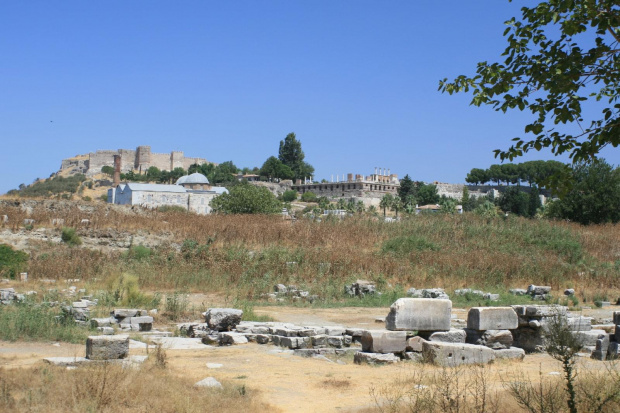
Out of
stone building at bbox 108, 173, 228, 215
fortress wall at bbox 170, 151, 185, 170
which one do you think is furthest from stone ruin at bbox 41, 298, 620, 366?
fortress wall at bbox 170, 151, 185, 170

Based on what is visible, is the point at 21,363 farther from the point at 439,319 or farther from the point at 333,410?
the point at 439,319

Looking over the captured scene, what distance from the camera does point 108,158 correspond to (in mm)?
120875

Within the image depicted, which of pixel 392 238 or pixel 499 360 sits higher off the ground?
pixel 392 238

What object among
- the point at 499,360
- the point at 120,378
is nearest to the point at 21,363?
the point at 120,378

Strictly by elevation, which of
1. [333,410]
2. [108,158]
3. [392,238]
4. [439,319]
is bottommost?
[333,410]

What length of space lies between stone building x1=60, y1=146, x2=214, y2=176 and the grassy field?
91270 mm

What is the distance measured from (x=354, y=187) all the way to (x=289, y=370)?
103 meters

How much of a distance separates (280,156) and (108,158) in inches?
1291

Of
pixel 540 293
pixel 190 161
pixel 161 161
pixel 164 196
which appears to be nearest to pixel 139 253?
pixel 540 293

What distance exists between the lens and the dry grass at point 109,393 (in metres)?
6.90

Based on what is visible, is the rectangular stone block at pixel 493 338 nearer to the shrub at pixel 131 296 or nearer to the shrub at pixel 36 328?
the shrub at pixel 36 328

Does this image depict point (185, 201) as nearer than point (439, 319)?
No

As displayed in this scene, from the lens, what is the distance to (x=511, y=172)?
4774 inches

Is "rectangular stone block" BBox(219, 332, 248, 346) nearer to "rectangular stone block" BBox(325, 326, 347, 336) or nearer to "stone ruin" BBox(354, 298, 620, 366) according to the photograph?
"rectangular stone block" BBox(325, 326, 347, 336)
